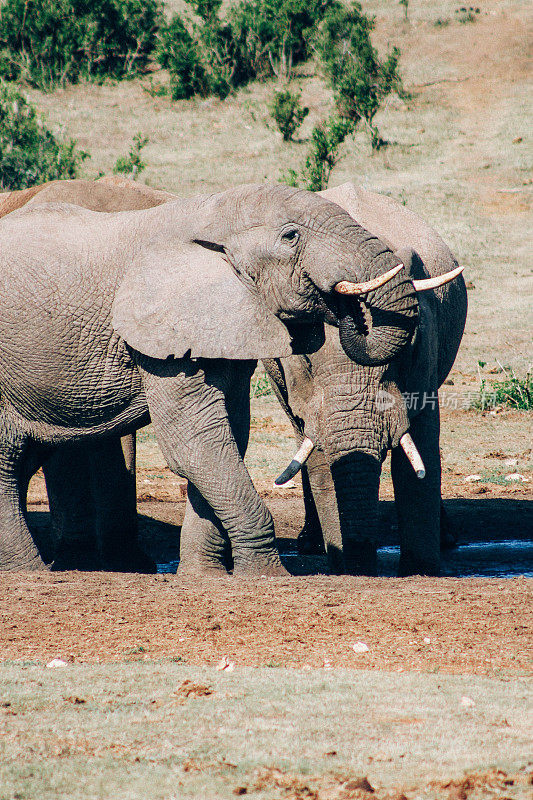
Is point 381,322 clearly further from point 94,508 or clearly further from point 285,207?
point 94,508

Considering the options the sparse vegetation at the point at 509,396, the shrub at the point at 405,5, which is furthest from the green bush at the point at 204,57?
the sparse vegetation at the point at 509,396

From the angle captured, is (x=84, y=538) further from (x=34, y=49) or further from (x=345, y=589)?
(x=34, y=49)

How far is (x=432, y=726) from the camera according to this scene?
347cm

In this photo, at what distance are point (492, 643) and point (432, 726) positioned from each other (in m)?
1.20

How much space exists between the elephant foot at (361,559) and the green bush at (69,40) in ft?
91.0

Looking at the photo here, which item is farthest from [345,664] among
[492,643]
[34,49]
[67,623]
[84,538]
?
[34,49]

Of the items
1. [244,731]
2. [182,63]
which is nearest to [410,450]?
[244,731]

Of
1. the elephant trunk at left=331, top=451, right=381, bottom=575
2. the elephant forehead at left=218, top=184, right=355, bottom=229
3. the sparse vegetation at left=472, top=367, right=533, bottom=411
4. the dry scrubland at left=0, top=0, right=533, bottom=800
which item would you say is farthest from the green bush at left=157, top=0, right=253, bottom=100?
the elephant forehead at left=218, top=184, right=355, bottom=229

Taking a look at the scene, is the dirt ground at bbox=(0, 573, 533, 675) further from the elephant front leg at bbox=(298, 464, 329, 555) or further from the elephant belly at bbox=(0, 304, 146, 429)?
the elephant front leg at bbox=(298, 464, 329, 555)

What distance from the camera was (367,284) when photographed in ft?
16.5

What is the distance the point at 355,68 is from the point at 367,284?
25.2 meters

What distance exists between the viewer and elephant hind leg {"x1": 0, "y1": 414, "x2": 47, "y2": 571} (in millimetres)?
6852

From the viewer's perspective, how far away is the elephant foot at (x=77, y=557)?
25.7 feet

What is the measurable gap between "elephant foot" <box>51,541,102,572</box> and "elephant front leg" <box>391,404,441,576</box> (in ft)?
7.08
